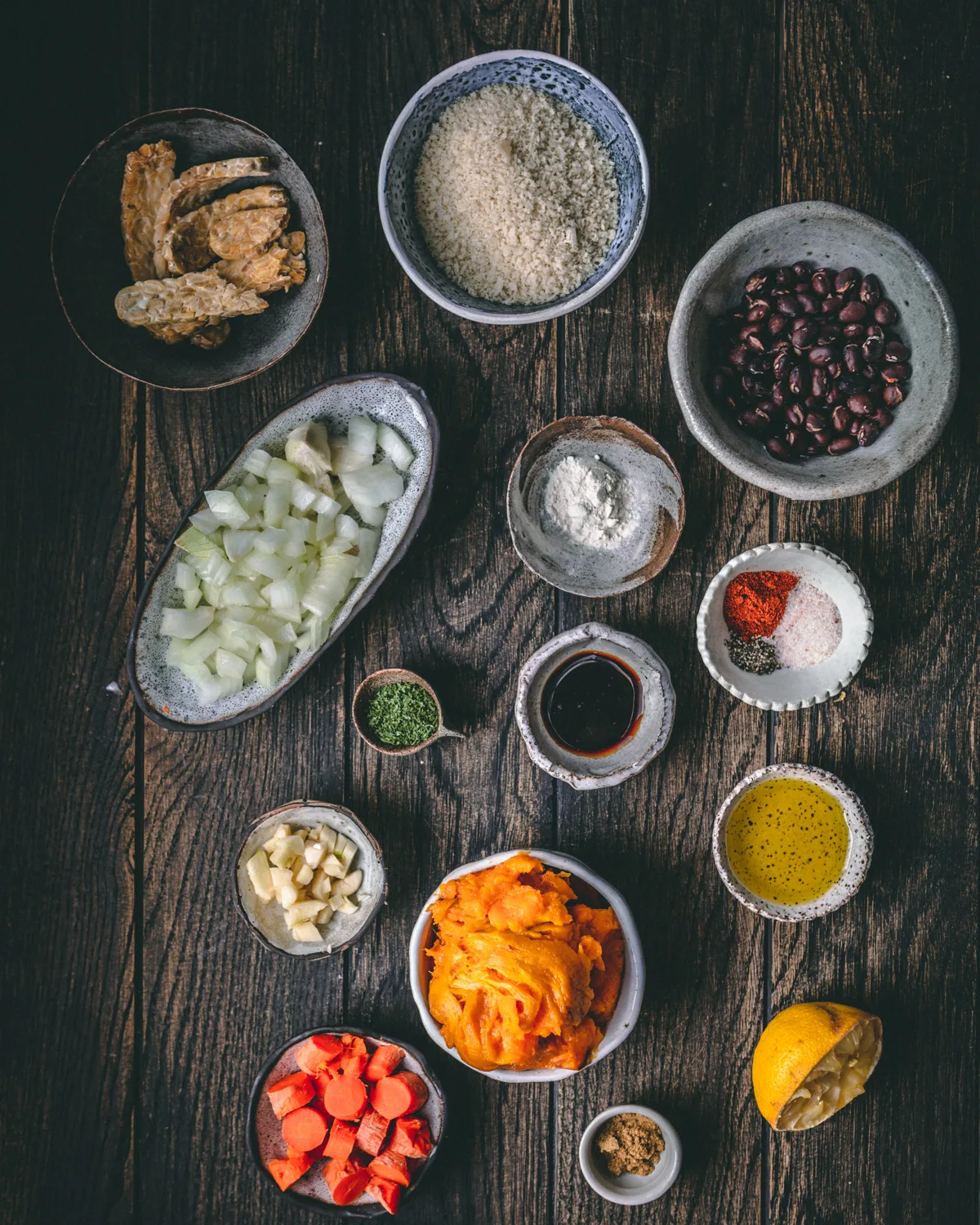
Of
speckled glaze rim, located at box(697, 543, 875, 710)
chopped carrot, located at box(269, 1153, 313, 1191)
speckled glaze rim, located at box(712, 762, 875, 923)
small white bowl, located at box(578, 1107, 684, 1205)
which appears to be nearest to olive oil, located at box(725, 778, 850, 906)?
speckled glaze rim, located at box(712, 762, 875, 923)

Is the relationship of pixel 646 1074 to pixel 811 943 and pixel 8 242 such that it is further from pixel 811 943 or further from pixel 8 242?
pixel 8 242

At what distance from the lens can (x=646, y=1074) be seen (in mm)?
1688

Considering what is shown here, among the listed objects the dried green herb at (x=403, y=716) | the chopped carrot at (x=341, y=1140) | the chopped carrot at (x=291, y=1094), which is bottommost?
the chopped carrot at (x=341, y=1140)

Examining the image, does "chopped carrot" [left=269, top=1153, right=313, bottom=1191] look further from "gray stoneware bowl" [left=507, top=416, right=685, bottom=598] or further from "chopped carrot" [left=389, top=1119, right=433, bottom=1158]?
"gray stoneware bowl" [left=507, top=416, right=685, bottom=598]

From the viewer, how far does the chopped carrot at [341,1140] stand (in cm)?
158

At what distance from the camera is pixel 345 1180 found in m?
1.56

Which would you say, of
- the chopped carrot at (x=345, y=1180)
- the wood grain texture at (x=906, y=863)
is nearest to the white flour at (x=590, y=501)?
the wood grain texture at (x=906, y=863)

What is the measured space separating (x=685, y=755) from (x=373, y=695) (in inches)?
25.2

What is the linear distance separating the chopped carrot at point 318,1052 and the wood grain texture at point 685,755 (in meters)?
0.48

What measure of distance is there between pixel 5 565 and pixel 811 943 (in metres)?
1.80

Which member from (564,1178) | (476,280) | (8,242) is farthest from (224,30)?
(564,1178)

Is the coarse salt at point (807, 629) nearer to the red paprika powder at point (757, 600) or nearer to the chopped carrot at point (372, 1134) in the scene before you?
the red paprika powder at point (757, 600)

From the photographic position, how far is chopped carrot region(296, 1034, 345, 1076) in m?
1.59

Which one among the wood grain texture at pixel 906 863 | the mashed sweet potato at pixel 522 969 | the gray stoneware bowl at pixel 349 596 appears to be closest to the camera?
the mashed sweet potato at pixel 522 969
